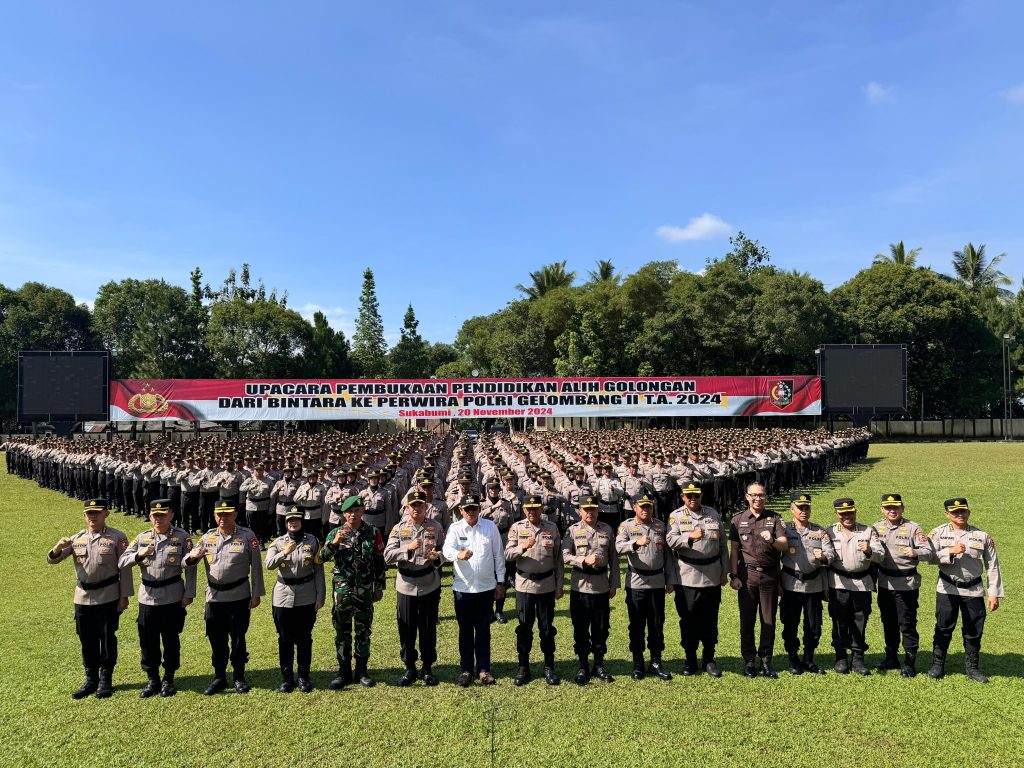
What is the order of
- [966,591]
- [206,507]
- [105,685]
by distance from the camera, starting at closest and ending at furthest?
[105,685] → [966,591] → [206,507]

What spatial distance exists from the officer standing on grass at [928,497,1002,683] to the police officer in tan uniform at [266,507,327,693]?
16.8 feet

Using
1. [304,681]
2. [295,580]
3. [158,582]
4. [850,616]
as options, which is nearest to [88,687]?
[158,582]

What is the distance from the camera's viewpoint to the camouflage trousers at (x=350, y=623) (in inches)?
230

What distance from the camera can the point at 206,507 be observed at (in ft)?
42.8

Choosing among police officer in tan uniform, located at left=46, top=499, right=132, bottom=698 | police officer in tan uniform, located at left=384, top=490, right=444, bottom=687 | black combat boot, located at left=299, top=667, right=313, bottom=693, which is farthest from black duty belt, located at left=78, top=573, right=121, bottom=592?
police officer in tan uniform, located at left=384, top=490, right=444, bottom=687

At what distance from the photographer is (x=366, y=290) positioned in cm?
5938

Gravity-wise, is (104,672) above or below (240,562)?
below

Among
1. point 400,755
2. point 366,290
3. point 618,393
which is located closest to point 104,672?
point 400,755

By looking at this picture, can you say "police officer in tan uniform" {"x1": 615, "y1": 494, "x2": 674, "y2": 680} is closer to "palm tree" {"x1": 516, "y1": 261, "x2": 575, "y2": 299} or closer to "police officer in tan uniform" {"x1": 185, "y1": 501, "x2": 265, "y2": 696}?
"police officer in tan uniform" {"x1": 185, "y1": 501, "x2": 265, "y2": 696}

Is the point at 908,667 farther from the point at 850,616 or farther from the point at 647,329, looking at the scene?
the point at 647,329

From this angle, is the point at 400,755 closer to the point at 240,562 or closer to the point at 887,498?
the point at 240,562

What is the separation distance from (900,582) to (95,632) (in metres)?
6.62

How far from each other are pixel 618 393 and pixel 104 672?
3002cm

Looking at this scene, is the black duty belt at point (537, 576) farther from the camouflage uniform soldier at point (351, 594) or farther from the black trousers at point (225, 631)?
the black trousers at point (225, 631)
